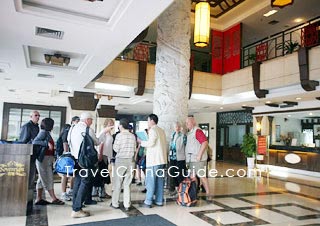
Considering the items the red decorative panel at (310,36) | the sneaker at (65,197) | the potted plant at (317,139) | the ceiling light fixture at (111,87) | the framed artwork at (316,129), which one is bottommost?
the sneaker at (65,197)

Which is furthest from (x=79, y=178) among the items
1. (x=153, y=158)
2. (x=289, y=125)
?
(x=289, y=125)

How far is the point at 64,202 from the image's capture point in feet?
16.0

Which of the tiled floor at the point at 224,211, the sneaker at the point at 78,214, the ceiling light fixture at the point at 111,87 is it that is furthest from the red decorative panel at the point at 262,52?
the sneaker at the point at 78,214

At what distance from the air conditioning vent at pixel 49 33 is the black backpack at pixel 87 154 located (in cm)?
137

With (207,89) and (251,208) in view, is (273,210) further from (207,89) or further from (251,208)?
(207,89)

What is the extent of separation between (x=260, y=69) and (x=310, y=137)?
5.77 metres

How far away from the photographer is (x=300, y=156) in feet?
34.3

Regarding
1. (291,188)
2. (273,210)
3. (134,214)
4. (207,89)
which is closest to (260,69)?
(207,89)

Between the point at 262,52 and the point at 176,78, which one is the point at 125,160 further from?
the point at 262,52

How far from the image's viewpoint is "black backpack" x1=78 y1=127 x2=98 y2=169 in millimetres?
3990

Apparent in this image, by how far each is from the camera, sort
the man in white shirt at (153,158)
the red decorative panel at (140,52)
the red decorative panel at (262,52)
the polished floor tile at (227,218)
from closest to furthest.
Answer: the polished floor tile at (227,218)
the man in white shirt at (153,158)
the red decorative panel at (140,52)
the red decorative panel at (262,52)

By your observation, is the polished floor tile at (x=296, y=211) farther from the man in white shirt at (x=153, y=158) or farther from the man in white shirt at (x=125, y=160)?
the man in white shirt at (x=125, y=160)

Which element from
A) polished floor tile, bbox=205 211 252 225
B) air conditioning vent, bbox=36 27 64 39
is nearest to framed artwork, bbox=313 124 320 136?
polished floor tile, bbox=205 211 252 225

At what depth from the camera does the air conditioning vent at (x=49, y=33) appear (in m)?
3.66
